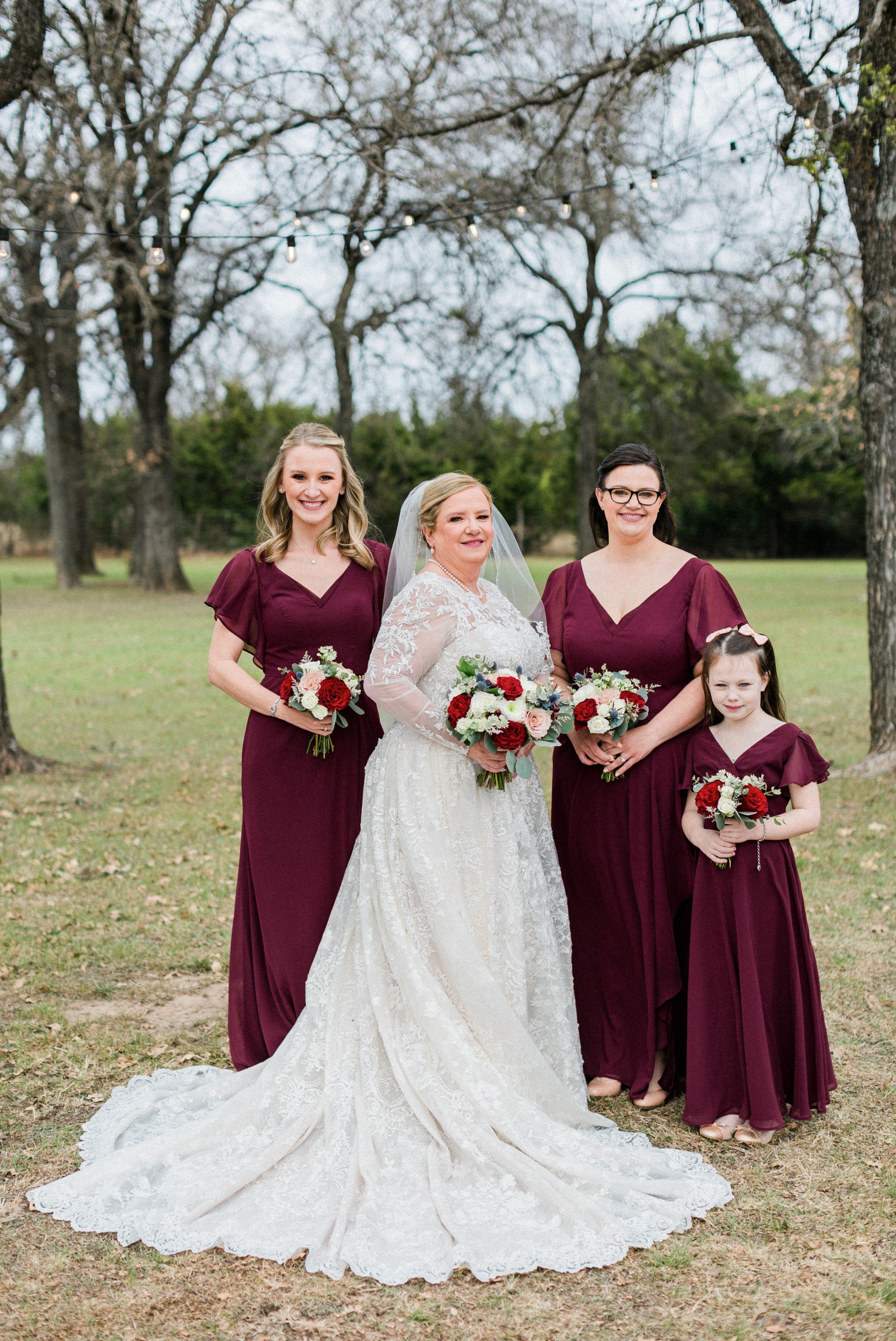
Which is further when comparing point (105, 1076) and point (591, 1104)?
point (105, 1076)

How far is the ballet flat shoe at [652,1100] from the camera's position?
14.4 ft

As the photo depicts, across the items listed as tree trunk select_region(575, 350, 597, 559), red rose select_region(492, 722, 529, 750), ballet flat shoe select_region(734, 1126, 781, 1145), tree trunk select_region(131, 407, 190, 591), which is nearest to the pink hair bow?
red rose select_region(492, 722, 529, 750)

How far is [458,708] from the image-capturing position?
3.77 meters

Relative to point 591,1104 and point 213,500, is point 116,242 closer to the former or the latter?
point 591,1104

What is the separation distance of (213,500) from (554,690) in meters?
47.9

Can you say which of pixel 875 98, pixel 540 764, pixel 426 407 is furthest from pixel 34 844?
pixel 426 407

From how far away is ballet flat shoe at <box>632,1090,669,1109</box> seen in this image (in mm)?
4402

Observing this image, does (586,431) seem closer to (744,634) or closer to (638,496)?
(638,496)

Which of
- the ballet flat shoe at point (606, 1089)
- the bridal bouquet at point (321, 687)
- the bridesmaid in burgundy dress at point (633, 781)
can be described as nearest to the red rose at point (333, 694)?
the bridal bouquet at point (321, 687)

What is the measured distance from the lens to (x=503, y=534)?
438 centimetres

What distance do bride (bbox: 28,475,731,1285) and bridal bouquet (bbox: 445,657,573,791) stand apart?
0.13 meters

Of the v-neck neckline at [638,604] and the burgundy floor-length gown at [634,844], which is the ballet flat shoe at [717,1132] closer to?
the burgundy floor-length gown at [634,844]

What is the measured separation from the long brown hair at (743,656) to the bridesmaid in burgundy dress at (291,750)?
1.30 metres

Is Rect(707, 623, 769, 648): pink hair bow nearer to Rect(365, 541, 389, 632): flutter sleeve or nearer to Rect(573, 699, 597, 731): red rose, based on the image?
Rect(573, 699, 597, 731): red rose
